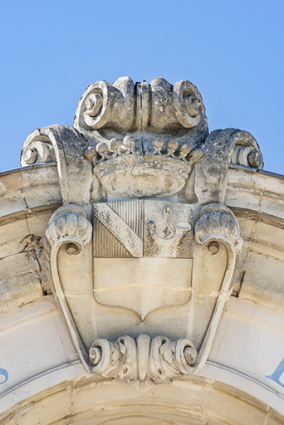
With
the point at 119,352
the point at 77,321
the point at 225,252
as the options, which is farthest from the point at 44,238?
the point at 225,252

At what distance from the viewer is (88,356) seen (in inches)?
173

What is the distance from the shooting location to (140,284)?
4512 mm

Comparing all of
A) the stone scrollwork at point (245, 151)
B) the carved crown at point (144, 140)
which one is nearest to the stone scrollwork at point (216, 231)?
the carved crown at point (144, 140)

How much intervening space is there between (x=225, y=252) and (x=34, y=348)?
133 cm

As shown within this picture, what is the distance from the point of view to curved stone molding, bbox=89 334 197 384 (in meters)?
4.32

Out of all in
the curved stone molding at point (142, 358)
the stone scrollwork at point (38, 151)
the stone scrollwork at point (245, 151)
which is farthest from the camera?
the stone scrollwork at point (245, 151)

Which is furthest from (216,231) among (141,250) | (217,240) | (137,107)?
(137,107)

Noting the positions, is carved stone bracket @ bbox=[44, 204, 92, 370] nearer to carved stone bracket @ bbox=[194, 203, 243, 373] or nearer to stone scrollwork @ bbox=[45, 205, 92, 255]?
stone scrollwork @ bbox=[45, 205, 92, 255]

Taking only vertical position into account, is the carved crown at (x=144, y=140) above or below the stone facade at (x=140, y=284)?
above

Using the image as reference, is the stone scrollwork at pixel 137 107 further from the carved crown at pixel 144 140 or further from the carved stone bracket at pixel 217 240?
the carved stone bracket at pixel 217 240

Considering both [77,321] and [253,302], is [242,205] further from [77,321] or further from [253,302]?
[77,321]

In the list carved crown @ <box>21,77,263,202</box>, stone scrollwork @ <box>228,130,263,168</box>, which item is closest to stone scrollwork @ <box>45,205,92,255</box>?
carved crown @ <box>21,77,263,202</box>

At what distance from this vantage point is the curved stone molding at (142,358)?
4.32 metres

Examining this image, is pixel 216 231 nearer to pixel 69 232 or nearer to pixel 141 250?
pixel 141 250
